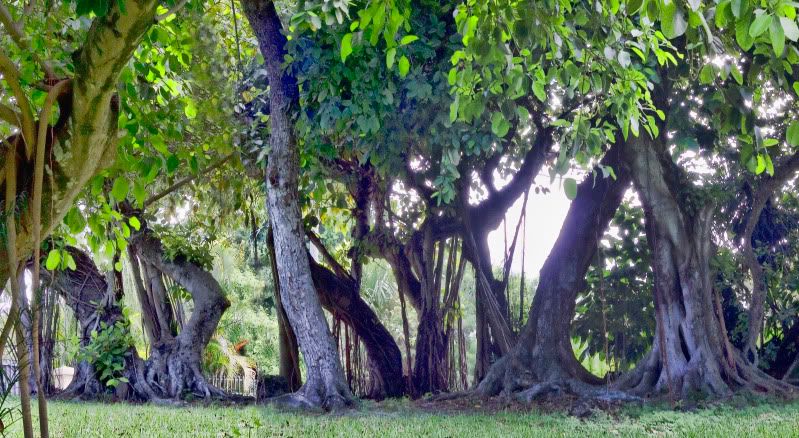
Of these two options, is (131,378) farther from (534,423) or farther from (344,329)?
(534,423)

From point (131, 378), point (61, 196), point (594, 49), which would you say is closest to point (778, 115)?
point (594, 49)

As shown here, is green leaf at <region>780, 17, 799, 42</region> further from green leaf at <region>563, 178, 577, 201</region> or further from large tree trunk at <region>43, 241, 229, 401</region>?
large tree trunk at <region>43, 241, 229, 401</region>

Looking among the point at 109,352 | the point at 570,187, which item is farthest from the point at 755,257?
the point at 109,352

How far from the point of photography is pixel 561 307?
7.97m

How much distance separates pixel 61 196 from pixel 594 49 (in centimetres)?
243

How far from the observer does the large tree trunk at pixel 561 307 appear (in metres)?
7.48

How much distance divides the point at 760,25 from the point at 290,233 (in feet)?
17.2

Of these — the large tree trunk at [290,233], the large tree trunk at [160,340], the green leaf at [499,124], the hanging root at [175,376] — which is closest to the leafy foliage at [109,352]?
the large tree trunk at [160,340]

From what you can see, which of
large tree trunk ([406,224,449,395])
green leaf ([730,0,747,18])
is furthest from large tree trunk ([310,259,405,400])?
green leaf ([730,0,747,18])

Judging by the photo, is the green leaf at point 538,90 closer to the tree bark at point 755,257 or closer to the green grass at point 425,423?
the green grass at point 425,423

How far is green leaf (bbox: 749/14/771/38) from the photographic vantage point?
7.05 feet

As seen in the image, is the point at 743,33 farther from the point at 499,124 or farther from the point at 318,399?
the point at 318,399

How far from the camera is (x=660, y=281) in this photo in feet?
24.0

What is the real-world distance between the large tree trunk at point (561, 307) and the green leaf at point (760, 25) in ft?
17.0
